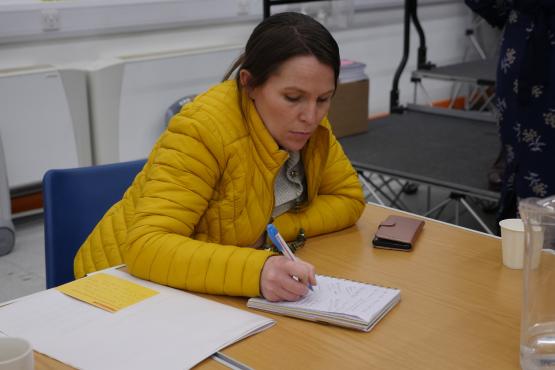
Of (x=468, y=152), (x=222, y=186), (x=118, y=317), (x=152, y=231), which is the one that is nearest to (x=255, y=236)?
(x=222, y=186)

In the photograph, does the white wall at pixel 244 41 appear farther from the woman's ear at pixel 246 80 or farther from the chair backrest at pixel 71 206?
the woman's ear at pixel 246 80

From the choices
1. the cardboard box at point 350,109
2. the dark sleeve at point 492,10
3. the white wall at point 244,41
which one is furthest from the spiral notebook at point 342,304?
the white wall at point 244,41

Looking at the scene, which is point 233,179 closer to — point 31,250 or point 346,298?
point 346,298

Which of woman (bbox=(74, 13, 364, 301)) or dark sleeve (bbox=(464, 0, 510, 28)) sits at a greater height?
dark sleeve (bbox=(464, 0, 510, 28))

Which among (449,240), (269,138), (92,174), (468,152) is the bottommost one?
(468,152)

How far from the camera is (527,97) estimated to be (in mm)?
2250

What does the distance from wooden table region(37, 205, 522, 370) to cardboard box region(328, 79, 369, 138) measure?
1995 mm

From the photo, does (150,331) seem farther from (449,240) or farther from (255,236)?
(449,240)

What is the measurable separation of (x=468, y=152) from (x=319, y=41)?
2.03 meters

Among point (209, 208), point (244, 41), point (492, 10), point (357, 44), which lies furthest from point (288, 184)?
point (357, 44)

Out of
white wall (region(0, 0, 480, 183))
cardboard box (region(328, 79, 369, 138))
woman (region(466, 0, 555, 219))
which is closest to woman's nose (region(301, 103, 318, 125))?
woman (region(466, 0, 555, 219))

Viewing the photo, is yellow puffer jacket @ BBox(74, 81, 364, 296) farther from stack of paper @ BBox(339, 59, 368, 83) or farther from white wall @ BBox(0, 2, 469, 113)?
white wall @ BBox(0, 2, 469, 113)

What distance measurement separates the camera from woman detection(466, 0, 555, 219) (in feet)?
7.11

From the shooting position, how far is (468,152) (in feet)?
10.8
